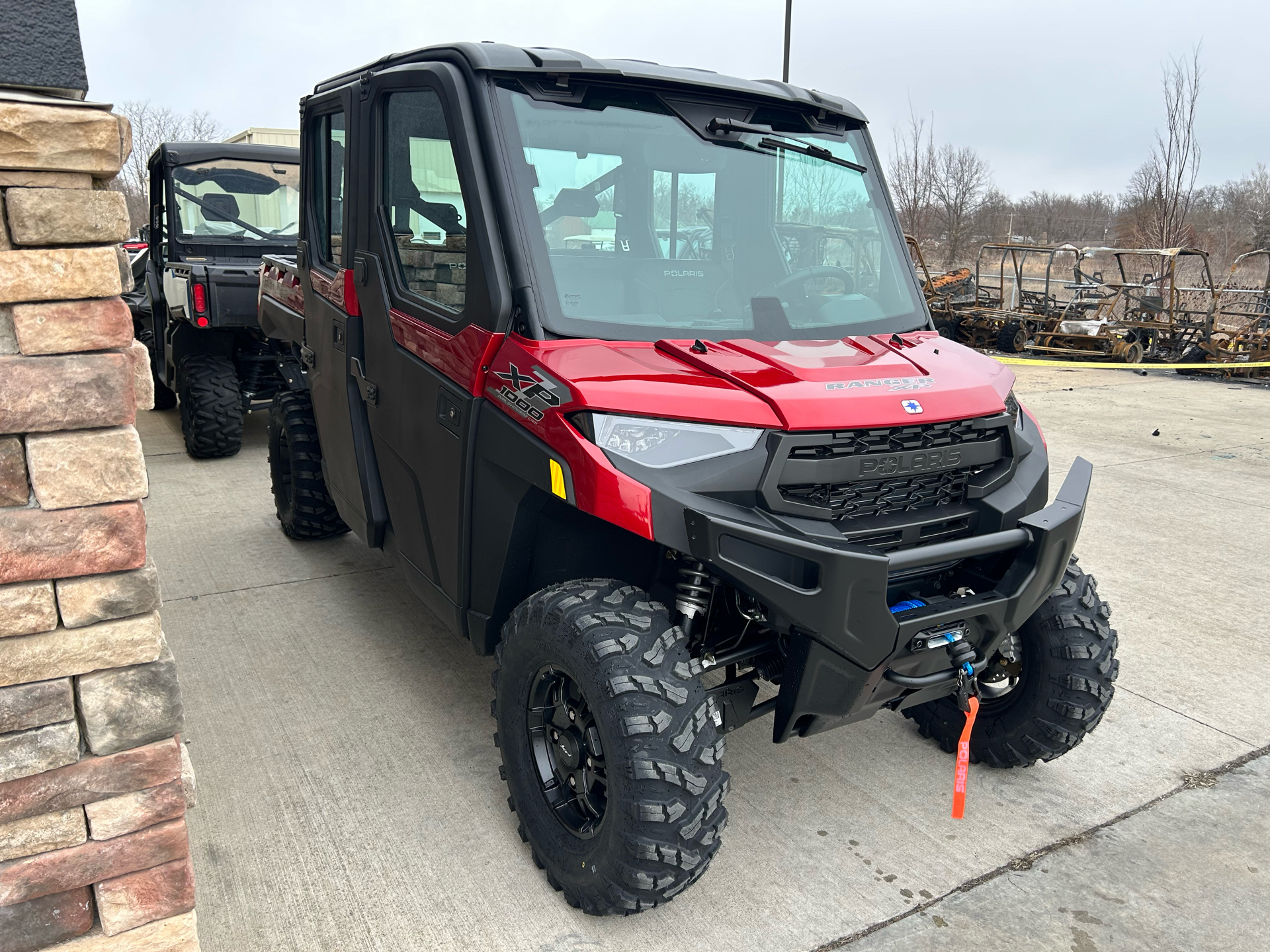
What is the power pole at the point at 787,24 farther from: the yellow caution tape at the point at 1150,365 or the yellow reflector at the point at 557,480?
the yellow reflector at the point at 557,480

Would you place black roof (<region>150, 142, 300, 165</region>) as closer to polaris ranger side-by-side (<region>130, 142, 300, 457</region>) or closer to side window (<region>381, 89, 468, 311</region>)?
polaris ranger side-by-side (<region>130, 142, 300, 457</region>)

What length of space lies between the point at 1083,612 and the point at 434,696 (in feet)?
7.10

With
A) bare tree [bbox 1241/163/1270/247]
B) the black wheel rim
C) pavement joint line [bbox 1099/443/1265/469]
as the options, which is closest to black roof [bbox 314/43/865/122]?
the black wheel rim

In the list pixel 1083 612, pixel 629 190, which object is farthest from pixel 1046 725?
pixel 629 190

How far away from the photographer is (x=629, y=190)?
2.88 m

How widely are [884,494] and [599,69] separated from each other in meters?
1.37

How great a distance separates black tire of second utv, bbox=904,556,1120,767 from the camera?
2.88m

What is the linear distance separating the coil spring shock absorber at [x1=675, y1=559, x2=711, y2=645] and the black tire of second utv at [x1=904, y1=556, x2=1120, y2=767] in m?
1.01

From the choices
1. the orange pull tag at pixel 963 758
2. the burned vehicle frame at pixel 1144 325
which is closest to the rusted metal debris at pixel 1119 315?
the burned vehicle frame at pixel 1144 325

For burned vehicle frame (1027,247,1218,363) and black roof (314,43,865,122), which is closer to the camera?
black roof (314,43,865,122)

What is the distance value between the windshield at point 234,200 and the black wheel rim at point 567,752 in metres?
5.96

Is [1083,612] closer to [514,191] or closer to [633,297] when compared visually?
[633,297]

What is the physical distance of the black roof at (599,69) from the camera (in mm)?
2668

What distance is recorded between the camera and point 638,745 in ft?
7.34
